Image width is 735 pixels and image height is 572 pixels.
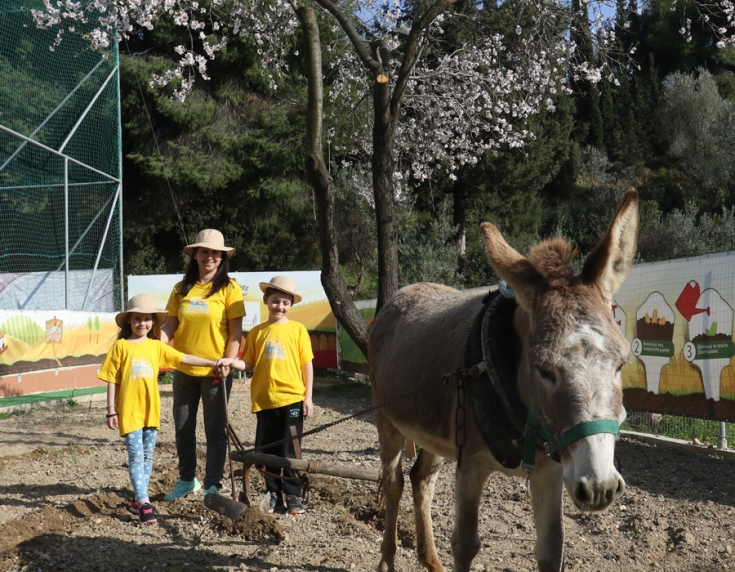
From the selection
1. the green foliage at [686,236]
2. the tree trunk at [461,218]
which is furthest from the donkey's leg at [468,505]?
the tree trunk at [461,218]

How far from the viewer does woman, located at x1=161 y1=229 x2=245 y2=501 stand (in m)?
5.30

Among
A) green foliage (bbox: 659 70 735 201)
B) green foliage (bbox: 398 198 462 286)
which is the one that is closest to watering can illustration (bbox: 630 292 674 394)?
green foliage (bbox: 398 198 462 286)

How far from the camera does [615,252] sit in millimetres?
2844

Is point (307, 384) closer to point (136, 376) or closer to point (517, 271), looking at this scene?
point (136, 376)

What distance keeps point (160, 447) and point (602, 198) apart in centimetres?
2398

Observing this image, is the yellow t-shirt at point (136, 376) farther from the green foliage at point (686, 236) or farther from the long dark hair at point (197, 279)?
the green foliage at point (686, 236)

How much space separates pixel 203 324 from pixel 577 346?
3.38 meters

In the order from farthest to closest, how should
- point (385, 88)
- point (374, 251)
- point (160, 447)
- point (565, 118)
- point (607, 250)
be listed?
point (565, 118) < point (374, 251) < point (160, 447) < point (385, 88) < point (607, 250)

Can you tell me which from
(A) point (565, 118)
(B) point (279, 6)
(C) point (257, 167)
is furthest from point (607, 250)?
(A) point (565, 118)

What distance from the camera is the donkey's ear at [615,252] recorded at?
279 cm

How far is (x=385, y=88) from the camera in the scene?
6.87 meters

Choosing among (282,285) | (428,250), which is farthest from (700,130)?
(282,285)

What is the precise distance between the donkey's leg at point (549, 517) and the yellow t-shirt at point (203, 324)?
8.82ft

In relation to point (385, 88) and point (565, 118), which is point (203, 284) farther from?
point (565, 118)
